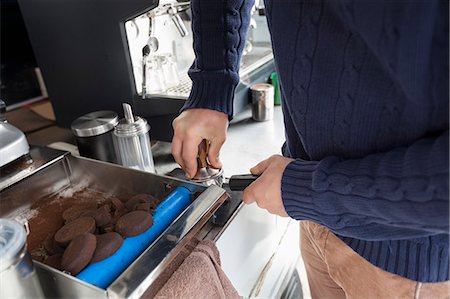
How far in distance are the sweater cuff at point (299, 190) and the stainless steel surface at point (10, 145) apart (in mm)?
523

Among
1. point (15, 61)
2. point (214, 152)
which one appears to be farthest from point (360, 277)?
point (15, 61)

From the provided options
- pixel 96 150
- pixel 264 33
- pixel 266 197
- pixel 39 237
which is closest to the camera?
pixel 266 197

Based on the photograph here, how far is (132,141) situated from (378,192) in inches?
19.6

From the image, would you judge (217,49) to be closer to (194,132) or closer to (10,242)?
(194,132)

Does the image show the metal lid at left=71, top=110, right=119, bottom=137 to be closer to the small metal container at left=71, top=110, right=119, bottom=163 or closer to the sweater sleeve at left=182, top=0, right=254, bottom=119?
the small metal container at left=71, top=110, right=119, bottom=163

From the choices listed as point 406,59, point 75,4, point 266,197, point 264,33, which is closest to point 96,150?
point 75,4

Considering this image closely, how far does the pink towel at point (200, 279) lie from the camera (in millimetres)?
502

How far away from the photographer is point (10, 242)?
401mm

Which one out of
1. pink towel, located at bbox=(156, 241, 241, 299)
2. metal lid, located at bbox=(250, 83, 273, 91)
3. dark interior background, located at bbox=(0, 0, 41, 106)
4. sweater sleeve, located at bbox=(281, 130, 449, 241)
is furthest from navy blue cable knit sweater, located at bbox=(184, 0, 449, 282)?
dark interior background, located at bbox=(0, 0, 41, 106)

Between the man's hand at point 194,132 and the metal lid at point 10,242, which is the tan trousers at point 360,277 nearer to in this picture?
the man's hand at point 194,132

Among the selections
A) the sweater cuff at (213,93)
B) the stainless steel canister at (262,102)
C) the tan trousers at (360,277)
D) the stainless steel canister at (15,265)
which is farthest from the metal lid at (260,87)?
the stainless steel canister at (15,265)

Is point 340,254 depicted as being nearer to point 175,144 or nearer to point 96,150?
point 175,144

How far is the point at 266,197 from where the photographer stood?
49 centimetres

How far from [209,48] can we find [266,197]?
0.30 metres
